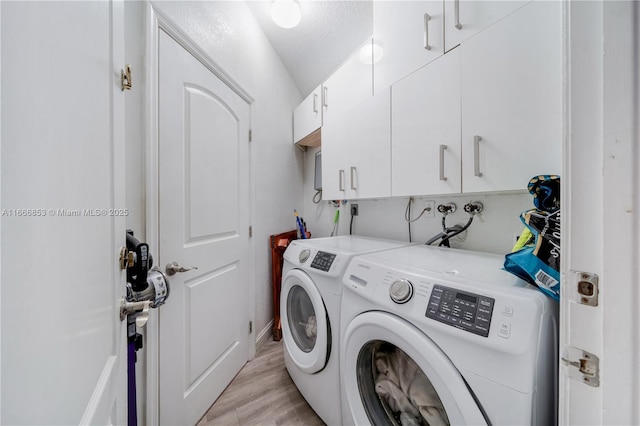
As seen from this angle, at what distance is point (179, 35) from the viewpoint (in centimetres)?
112

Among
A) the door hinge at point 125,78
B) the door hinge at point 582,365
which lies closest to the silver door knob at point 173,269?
the door hinge at point 125,78

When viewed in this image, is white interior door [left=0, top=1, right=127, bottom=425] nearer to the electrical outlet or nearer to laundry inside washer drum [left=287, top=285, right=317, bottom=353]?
laundry inside washer drum [left=287, top=285, right=317, bottom=353]

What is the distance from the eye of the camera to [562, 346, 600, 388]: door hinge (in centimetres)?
36

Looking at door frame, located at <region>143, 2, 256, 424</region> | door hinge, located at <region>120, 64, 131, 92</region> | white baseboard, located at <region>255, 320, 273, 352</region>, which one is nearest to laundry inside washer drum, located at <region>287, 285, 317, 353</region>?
white baseboard, located at <region>255, 320, 273, 352</region>

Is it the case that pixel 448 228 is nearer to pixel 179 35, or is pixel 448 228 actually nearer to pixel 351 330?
pixel 351 330

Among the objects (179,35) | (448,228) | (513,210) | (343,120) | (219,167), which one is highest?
(179,35)

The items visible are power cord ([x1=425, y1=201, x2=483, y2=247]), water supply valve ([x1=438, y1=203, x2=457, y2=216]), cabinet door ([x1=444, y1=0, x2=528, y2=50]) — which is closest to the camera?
cabinet door ([x1=444, y1=0, x2=528, y2=50])

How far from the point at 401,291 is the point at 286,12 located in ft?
6.28

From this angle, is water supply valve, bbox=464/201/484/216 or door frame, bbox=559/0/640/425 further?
water supply valve, bbox=464/201/484/216

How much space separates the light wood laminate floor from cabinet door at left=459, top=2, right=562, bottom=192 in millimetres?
1509

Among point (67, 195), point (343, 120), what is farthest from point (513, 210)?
A: point (67, 195)

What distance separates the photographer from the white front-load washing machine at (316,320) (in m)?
1.05

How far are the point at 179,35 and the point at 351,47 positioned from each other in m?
1.29

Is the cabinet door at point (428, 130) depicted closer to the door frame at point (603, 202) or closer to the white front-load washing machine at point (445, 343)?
the white front-load washing machine at point (445, 343)
